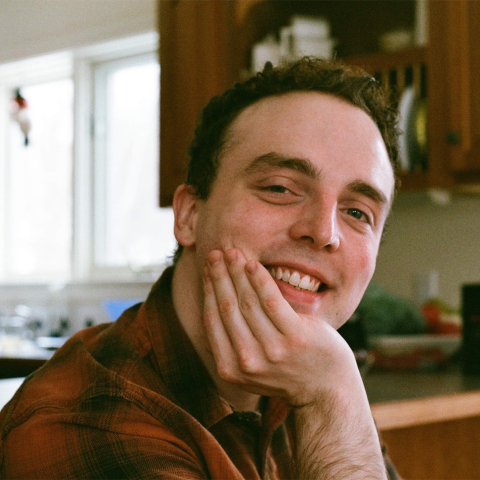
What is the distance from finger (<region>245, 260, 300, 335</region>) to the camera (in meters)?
0.78

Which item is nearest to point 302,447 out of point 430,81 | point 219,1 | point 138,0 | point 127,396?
point 127,396

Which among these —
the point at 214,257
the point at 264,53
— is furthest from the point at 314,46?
the point at 214,257

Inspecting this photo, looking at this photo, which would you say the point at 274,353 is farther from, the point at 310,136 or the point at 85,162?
the point at 85,162

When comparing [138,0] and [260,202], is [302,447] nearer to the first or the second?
[260,202]

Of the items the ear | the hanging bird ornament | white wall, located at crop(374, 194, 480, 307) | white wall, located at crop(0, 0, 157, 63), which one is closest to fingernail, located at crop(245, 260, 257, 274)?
the ear

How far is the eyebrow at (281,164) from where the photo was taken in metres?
0.91

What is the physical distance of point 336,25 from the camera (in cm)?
281

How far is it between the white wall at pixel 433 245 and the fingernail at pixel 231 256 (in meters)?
1.85

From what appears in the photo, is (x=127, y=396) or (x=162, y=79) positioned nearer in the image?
(x=127, y=396)

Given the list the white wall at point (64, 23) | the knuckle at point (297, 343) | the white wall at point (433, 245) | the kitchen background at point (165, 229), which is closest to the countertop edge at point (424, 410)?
the knuckle at point (297, 343)

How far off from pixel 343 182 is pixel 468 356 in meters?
1.26

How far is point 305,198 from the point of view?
0.92 meters

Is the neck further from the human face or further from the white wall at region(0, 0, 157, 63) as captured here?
the white wall at region(0, 0, 157, 63)

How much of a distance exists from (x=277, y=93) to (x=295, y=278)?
0.98ft
